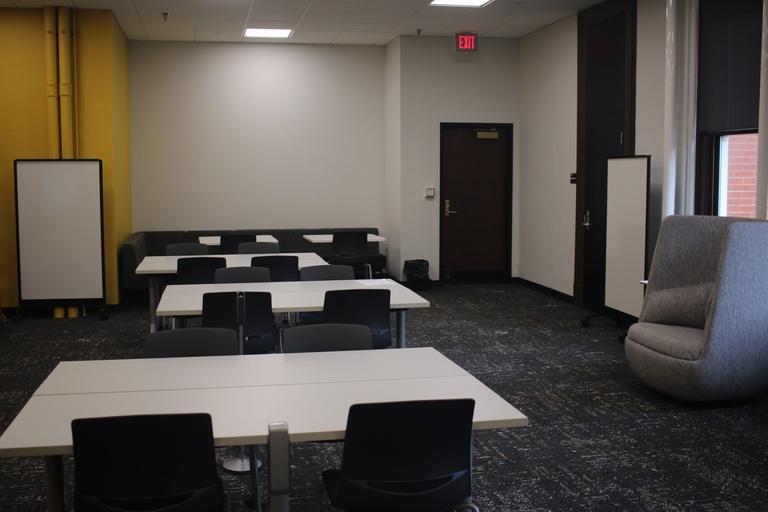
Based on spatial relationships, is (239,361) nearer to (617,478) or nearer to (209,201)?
(617,478)

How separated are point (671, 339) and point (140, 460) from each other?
13.5 ft

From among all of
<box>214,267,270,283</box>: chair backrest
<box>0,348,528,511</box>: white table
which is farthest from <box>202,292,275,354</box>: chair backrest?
<box>0,348,528,511</box>: white table

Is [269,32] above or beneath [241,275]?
above

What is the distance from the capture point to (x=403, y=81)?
10.6m

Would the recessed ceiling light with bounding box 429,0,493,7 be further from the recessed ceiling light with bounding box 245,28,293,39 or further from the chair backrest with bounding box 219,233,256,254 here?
the chair backrest with bounding box 219,233,256,254

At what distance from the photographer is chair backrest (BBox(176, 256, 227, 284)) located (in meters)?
6.54

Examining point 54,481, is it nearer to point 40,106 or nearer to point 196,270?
point 196,270

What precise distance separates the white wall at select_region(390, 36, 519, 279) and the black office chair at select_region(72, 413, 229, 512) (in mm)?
8319

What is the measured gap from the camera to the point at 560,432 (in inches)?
192

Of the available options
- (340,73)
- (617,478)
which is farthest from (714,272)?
(340,73)

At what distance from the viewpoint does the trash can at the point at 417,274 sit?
1060 cm

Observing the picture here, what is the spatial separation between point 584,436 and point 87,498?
3149 mm

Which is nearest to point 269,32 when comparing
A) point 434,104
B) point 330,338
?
point 434,104

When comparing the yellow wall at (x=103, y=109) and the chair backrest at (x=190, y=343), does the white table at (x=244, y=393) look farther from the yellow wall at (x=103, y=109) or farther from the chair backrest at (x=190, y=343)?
the yellow wall at (x=103, y=109)
